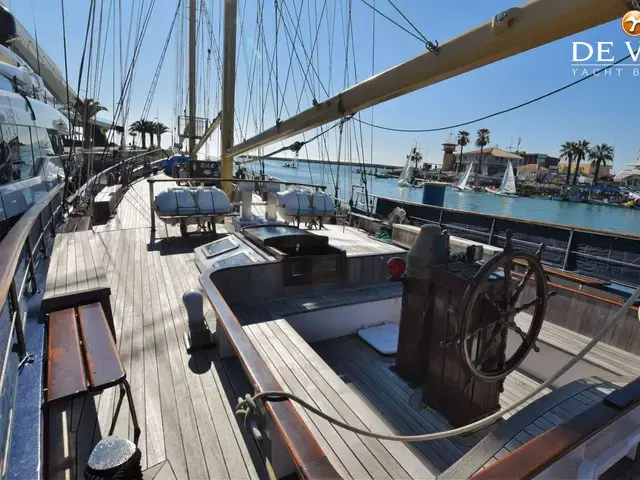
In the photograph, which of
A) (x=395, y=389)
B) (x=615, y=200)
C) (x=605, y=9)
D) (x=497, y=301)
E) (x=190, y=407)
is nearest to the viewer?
(x=605, y=9)

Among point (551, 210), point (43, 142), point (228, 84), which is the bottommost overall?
point (551, 210)

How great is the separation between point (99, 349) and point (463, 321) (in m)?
2.46

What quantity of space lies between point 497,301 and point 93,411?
3174 millimetres

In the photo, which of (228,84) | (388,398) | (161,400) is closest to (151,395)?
(161,400)

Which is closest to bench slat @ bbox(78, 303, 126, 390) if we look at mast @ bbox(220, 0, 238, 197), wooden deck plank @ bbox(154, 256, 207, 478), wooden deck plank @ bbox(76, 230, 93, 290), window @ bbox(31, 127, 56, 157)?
wooden deck plank @ bbox(76, 230, 93, 290)

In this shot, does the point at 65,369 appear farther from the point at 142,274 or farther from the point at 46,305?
the point at 142,274

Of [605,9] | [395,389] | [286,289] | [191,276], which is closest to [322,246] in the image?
[286,289]

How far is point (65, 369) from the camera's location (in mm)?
2088

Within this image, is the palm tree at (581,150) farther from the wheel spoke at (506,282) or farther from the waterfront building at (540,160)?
the wheel spoke at (506,282)

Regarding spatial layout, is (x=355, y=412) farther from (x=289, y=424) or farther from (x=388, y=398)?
(x=388, y=398)

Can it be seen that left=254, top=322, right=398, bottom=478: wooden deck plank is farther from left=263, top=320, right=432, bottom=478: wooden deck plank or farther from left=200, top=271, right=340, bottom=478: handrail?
left=200, top=271, right=340, bottom=478: handrail

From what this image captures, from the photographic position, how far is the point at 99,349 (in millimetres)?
2283

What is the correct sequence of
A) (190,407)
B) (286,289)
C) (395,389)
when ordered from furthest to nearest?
(286,289), (395,389), (190,407)

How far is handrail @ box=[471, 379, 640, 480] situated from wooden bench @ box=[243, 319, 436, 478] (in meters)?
0.82
